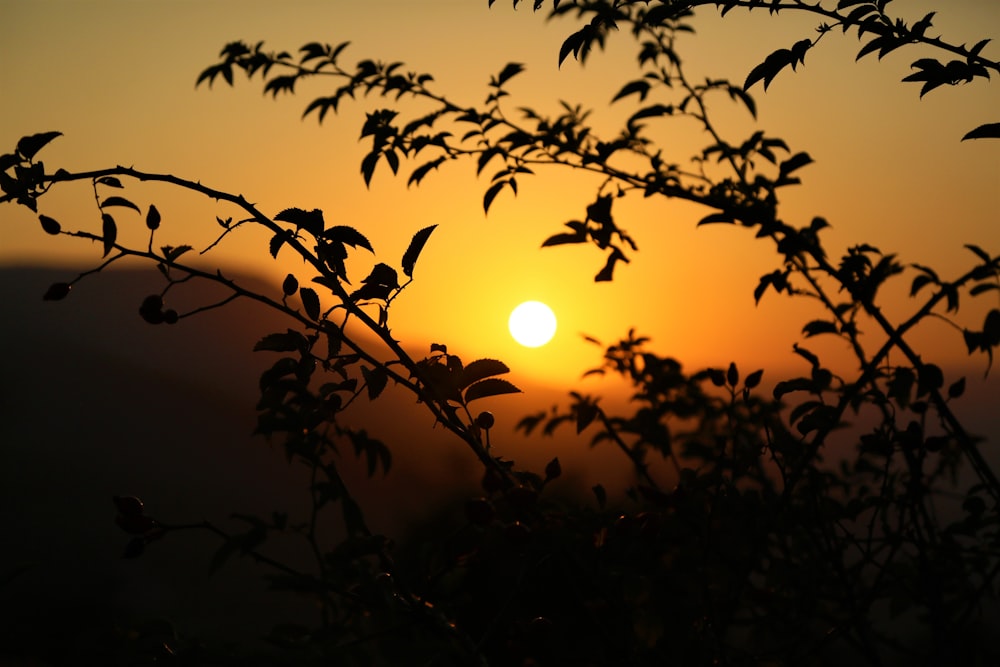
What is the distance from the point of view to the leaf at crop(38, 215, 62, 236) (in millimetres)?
1640

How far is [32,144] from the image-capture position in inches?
63.8

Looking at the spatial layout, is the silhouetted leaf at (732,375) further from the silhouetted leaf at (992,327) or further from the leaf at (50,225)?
the leaf at (50,225)

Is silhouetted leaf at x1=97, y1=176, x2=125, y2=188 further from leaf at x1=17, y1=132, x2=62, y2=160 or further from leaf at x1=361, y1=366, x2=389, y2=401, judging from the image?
leaf at x1=361, y1=366, x2=389, y2=401

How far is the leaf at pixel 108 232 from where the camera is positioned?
5.16 ft

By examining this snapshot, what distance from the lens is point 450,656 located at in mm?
1562

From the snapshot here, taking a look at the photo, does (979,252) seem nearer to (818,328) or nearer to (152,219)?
(818,328)

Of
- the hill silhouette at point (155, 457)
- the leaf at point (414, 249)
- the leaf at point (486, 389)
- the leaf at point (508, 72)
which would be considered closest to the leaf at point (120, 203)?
the leaf at point (414, 249)

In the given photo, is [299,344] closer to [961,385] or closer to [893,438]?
[893,438]

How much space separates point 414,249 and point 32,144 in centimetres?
73

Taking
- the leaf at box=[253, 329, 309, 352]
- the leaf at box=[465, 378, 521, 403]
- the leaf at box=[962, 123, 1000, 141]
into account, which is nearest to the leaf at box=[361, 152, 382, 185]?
the leaf at box=[253, 329, 309, 352]

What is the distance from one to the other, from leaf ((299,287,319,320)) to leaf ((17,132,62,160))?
0.53 metres

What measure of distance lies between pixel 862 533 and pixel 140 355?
13764 mm

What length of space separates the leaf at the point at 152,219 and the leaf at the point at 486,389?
26.0 inches

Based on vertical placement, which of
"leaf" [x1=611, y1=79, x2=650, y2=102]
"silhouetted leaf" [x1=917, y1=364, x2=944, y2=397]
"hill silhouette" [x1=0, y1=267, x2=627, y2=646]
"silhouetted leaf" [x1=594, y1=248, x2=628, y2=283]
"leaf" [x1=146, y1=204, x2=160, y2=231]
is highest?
"leaf" [x1=611, y1=79, x2=650, y2=102]
